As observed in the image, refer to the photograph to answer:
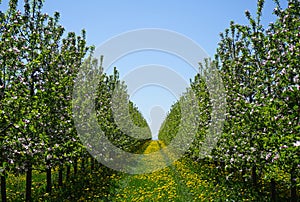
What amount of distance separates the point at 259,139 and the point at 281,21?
3.78m

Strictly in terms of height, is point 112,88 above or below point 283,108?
above

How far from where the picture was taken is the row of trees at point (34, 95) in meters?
9.51

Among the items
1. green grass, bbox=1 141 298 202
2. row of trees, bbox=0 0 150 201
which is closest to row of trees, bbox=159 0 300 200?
green grass, bbox=1 141 298 202

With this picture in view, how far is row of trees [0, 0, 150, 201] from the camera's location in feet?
31.2

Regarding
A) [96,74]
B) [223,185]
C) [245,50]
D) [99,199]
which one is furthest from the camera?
[96,74]

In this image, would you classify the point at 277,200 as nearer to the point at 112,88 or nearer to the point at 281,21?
the point at 281,21

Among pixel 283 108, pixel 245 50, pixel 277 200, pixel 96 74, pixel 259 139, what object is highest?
pixel 96 74

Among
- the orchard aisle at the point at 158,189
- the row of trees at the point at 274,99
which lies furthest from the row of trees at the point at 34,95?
the row of trees at the point at 274,99

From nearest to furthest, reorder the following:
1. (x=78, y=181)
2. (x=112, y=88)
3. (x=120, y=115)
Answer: (x=78, y=181) → (x=112, y=88) → (x=120, y=115)

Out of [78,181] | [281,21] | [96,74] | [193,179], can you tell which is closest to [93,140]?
[78,181]

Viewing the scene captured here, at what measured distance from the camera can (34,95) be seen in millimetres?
12023

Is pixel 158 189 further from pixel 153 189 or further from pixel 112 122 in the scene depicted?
pixel 112 122

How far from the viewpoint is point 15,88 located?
1027 cm

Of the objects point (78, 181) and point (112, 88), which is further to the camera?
point (112, 88)
